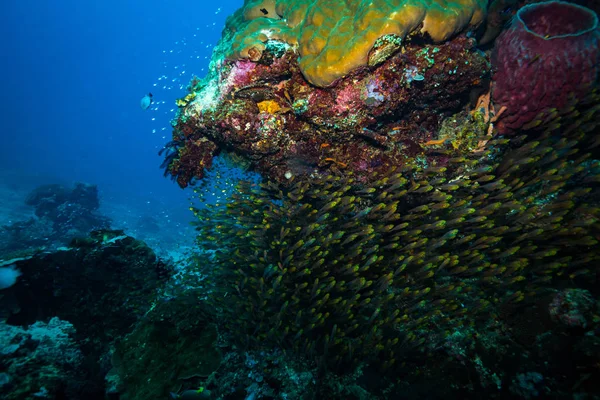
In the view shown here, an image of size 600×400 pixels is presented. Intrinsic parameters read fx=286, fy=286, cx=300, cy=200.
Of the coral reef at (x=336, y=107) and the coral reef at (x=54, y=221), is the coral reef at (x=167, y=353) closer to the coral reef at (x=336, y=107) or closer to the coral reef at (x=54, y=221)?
the coral reef at (x=336, y=107)

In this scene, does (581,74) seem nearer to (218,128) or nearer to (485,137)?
(485,137)

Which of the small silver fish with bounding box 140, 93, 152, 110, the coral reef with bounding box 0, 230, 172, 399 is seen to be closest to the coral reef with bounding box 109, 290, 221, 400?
the coral reef with bounding box 0, 230, 172, 399

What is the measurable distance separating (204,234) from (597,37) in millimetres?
7986

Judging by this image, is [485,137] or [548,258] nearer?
[548,258]

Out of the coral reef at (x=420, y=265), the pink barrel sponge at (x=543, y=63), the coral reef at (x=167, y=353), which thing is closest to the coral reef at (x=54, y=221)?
the coral reef at (x=167, y=353)

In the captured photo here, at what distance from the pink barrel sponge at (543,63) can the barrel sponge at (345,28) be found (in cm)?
95

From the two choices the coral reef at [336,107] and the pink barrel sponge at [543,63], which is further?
the coral reef at [336,107]

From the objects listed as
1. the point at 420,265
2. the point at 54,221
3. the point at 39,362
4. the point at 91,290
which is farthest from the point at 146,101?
the point at 54,221

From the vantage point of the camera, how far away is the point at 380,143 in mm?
5891

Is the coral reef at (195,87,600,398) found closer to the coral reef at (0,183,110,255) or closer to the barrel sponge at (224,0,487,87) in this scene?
the barrel sponge at (224,0,487,87)

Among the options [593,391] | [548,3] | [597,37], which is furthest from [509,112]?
[593,391]

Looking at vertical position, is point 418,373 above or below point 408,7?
below

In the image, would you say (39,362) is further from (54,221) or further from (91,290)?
(54,221)

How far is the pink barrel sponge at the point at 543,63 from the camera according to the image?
5035 millimetres
